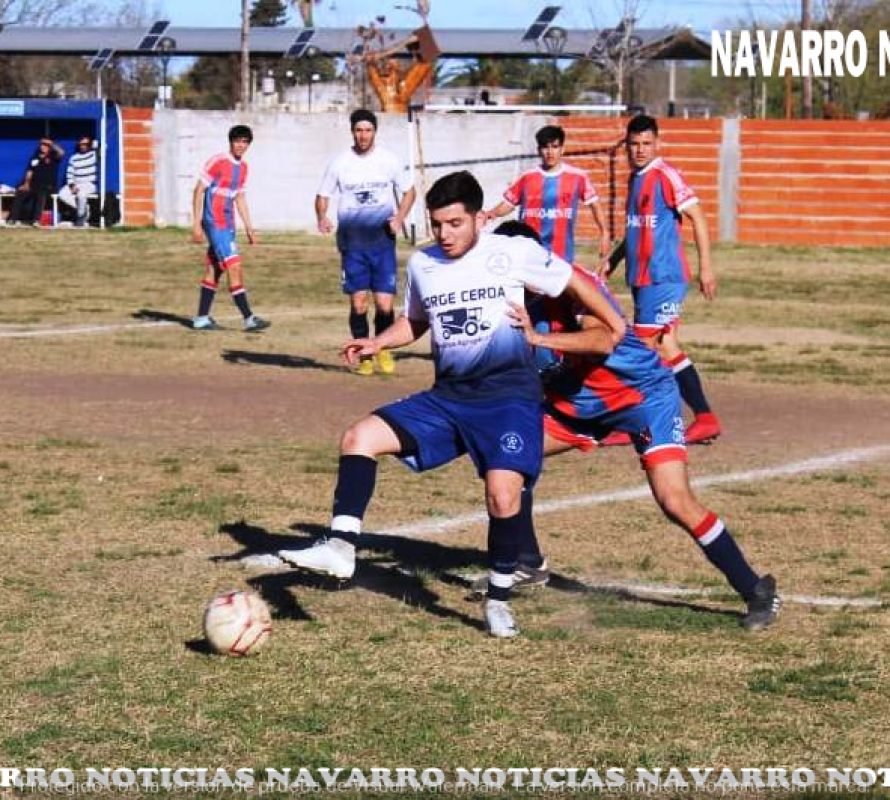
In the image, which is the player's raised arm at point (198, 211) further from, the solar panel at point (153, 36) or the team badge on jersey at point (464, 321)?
the solar panel at point (153, 36)

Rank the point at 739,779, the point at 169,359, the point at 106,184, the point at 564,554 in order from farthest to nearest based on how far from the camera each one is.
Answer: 1. the point at 106,184
2. the point at 169,359
3. the point at 564,554
4. the point at 739,779

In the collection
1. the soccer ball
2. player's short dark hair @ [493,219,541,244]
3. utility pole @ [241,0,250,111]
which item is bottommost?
the soccer ball

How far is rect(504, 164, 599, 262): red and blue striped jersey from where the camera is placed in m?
15.4

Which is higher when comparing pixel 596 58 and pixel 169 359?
pixel 596 58

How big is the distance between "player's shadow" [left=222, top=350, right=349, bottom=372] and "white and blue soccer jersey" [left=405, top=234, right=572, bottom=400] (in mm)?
8418

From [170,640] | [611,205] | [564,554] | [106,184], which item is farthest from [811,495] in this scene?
[106,184]

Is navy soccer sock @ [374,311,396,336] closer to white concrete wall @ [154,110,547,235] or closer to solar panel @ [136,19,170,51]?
white concrete wall @ [154,110,547,235]

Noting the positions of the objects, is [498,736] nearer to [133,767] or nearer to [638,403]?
[133,767]

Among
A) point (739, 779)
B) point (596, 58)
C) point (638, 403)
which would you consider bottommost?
point (739, 779)

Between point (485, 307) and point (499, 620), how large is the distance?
1260 mm

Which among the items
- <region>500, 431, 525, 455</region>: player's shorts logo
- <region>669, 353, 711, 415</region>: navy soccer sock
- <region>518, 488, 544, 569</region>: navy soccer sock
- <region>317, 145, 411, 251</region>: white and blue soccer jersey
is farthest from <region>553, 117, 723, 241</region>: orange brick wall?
<region>500, 431, 525, 455</region>: player's shorts logo

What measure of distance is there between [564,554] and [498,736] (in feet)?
9.60

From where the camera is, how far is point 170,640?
7164 millimetres

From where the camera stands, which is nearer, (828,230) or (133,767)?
(133,767)
